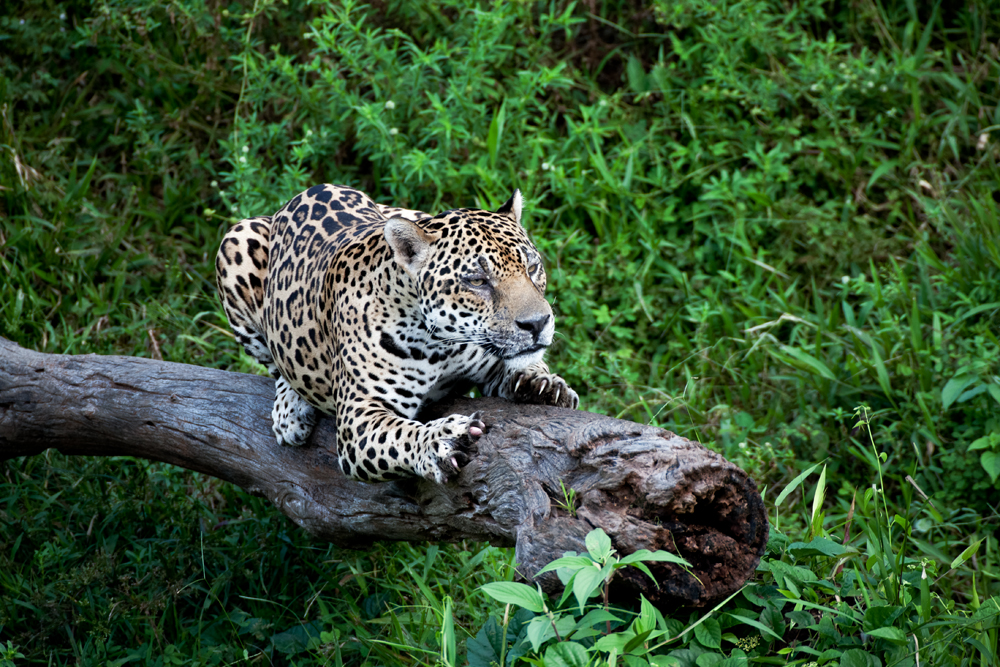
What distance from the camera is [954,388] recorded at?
18.4 ft

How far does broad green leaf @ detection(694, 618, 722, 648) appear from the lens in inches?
137

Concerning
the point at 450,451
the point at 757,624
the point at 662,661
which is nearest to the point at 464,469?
the point at 450,451

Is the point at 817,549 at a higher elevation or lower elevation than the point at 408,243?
lower

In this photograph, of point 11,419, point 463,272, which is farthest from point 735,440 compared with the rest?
point 11,419

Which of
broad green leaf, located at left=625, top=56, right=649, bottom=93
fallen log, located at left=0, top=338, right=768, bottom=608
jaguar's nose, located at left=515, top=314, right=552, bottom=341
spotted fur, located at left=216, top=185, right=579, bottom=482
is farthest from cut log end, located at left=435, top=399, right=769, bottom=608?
broad green leaf, located at left=625, top=56, right=649, bottom=93

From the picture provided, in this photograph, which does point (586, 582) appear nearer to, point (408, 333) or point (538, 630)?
point (538, 630)

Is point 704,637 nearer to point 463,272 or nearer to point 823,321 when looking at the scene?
point 463,272

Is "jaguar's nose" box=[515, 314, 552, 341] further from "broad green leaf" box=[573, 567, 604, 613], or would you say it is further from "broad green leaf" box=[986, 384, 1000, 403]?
"broad green leaf" box=[986, 384, 1000, 403]

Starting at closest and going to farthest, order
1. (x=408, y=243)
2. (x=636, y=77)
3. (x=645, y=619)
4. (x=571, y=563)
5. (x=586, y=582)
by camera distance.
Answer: (x=586, y=582) < (x=571, y=563) < (x=645, y=619) < (x=408, y=243) < (x=636, y=77)

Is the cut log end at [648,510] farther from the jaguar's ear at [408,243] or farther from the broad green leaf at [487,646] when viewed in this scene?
the jaguar's ear at [408,243]

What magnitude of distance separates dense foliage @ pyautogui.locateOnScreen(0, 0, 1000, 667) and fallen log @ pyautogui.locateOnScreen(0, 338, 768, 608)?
721mm

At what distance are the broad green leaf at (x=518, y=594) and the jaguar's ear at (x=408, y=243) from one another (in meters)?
1.70

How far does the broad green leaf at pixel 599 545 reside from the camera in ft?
10.1

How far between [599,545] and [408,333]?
175 centimetres
